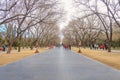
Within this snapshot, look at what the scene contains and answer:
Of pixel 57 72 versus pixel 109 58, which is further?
pixel 109 58

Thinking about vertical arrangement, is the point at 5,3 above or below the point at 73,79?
above

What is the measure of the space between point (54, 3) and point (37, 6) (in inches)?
83.5

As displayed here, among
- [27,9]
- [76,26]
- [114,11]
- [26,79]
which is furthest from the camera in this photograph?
[76,26]

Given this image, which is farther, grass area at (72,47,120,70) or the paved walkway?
grass area at (72,47,120,70)

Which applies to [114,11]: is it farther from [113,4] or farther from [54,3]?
[54,3]

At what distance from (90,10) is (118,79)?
36.3 meters

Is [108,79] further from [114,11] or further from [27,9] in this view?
[114,11]

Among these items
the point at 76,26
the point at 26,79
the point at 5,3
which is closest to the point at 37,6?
the point at 5,3

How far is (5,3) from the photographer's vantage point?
1335 inches

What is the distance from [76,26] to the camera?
359 feet

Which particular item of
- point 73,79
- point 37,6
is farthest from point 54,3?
point 73,79

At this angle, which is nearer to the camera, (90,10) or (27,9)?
(27,9)

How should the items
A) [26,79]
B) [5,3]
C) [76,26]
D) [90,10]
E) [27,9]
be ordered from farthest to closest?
1. [76,26]
2. [90,10]
3. [27,9]
4. [5,3]
5. [26,79]

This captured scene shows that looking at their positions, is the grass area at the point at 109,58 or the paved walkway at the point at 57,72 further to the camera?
the grass area at the point at 109,58
